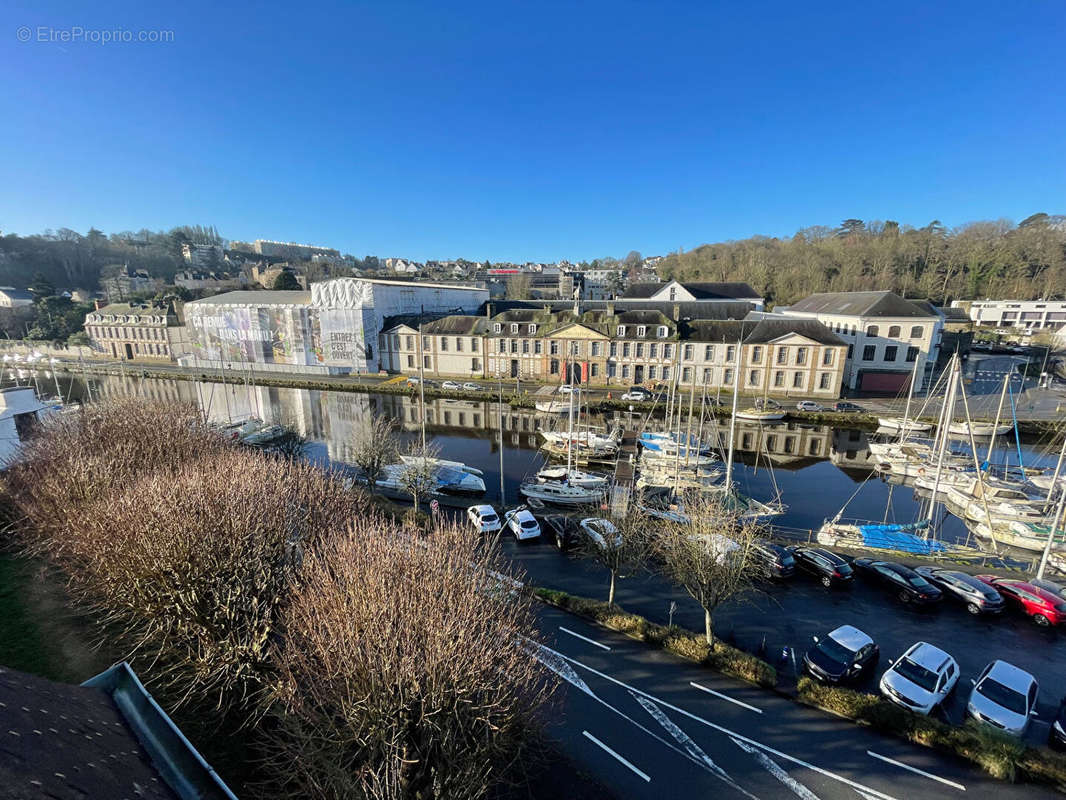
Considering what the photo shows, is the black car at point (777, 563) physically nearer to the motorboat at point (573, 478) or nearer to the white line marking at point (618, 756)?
the white line marking at point (618, 756)

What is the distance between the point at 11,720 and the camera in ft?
20.0

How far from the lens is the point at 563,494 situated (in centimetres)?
2517

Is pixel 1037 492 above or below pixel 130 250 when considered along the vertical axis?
below

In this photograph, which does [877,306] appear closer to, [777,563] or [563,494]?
[777,563]

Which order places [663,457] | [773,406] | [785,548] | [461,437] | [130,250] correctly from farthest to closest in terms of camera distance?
[130,250]
[773,406]
[461,437]
[663,457]
[785,548]

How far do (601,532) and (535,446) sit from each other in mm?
18098

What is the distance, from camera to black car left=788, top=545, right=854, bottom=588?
1708cm

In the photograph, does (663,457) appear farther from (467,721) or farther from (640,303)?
(640,303)

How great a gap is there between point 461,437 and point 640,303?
4340 cm

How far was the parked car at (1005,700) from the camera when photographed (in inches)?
408

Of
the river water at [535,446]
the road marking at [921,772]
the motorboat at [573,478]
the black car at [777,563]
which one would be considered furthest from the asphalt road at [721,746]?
the motorboat at [573,478]

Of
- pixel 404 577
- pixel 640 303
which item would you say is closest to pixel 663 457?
pixel 404 577

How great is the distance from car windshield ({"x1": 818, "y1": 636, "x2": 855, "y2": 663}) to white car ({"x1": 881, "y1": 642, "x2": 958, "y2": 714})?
2.75 feet

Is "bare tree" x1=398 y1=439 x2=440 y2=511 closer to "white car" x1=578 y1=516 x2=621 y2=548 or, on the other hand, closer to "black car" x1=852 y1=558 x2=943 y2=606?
"white car" x1=578 y1=516 x2=621 y2=548
